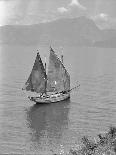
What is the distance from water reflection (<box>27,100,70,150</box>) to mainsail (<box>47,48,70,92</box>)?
500 cm

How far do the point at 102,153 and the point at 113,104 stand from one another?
5547 cm

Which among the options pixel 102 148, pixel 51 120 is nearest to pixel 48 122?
pixel 51 120

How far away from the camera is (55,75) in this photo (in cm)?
9700

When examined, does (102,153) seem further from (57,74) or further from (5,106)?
(57,74)

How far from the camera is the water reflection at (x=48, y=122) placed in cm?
6334

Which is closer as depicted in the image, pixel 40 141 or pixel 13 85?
pixel 40 141

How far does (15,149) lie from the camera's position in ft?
186

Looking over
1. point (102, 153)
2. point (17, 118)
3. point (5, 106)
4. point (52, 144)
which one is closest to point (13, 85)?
point (5, 106)

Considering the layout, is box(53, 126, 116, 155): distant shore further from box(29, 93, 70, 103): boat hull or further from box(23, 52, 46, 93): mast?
box(23, 52, 46, 93): mast

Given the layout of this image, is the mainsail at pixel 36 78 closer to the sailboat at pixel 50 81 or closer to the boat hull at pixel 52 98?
the sailboat at pixel 50 81

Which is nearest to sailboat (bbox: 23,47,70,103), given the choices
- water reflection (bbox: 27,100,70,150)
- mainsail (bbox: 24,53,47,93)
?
mainsail (bbox: 24,53,47,93)

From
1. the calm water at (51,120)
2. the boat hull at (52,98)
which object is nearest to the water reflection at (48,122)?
the calm water at (51,120)

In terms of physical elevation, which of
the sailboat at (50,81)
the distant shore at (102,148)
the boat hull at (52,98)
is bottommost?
the distant shore at (102,148)

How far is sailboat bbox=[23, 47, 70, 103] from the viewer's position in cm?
9312
